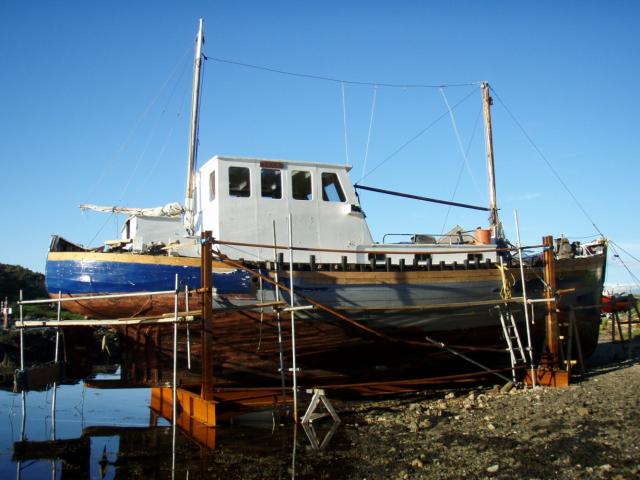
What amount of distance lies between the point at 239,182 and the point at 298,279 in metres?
3.12

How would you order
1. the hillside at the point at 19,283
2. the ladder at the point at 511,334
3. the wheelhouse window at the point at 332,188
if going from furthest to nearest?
the hillside at the point at 19,283, the wheelhouse window at the point at 332,188, the ladder at the point at 511,334

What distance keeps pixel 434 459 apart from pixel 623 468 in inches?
96.8

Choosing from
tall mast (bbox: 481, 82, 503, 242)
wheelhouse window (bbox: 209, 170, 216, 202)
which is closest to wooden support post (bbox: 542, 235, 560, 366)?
tall mast (bbox: 481, 82, 503, 242)

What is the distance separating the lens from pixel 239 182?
15.2 meters

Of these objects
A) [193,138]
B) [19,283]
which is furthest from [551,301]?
[19,283]

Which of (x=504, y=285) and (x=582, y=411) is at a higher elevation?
(x=504, y=285)

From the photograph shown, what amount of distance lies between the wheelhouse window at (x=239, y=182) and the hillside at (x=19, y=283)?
87.1 ft

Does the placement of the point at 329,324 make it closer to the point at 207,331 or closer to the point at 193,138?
the point at 207,331

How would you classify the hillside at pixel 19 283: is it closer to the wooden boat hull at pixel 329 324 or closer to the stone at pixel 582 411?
the wooden boat hull at pixel 329 324

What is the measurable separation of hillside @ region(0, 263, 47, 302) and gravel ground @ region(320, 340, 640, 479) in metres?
30.9

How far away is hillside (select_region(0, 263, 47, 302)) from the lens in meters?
37.4

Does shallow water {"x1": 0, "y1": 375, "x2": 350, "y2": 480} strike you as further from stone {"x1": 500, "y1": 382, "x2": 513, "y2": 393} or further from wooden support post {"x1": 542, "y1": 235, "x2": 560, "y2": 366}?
wooden support post {"x1": 542, "y1": 235, "x2": 560, "y2": 366}

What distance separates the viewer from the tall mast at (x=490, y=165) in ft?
64.5

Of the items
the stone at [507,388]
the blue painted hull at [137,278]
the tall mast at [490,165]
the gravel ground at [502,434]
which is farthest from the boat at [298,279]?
the tall mast at [490,165]
